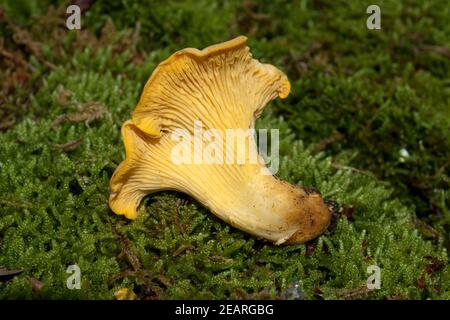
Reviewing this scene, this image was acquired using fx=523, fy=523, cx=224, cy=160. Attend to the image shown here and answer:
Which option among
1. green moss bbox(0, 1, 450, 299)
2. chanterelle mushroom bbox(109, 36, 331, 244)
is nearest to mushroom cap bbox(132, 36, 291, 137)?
chanterelle mushroom bbox(109, 36, 331, 244)

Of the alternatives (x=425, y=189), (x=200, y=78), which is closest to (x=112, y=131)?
(x=200, y=78)

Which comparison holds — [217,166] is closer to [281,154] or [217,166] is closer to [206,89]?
[206,89]

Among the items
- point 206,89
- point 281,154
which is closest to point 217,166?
point 206,89

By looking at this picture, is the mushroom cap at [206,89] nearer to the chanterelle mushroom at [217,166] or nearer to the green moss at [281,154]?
the chanterelle mushroom at [217,166]
